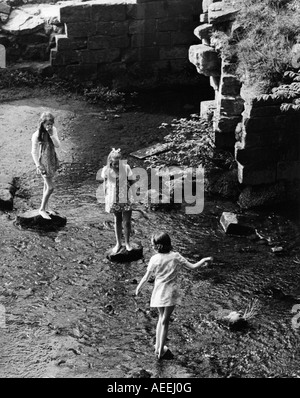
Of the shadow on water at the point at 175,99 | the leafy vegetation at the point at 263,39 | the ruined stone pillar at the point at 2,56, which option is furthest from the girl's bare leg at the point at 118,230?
the ruined stone pillar at the point at 2,56

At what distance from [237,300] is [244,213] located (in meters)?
2.75

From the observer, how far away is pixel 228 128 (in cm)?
1346

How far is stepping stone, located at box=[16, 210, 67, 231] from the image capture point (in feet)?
39.2

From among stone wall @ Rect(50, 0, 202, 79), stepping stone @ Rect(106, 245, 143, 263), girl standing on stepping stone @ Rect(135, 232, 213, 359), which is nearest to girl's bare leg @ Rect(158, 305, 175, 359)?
girl standing on stepping stone @ Rect(135, 232, 213, 359)

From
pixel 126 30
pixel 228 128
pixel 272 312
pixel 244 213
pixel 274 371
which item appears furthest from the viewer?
pixel 126 30

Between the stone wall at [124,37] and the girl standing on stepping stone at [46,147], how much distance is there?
269 inches

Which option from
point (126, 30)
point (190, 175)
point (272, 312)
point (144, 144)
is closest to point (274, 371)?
point (272, 312)

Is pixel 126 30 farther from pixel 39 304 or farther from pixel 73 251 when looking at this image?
pixel 39 304

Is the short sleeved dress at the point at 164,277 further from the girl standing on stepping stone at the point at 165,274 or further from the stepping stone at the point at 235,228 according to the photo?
the stepping stone at the point at 235,228

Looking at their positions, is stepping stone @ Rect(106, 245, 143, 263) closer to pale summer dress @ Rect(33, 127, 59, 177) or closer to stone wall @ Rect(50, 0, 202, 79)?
pale summer dress @ Rect(33, 127, 59, 177)

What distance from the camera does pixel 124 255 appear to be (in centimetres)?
1099

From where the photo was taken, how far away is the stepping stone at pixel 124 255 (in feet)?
36.0

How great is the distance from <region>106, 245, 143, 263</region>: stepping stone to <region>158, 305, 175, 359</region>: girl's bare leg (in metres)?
2.47

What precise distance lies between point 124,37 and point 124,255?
8569mm
